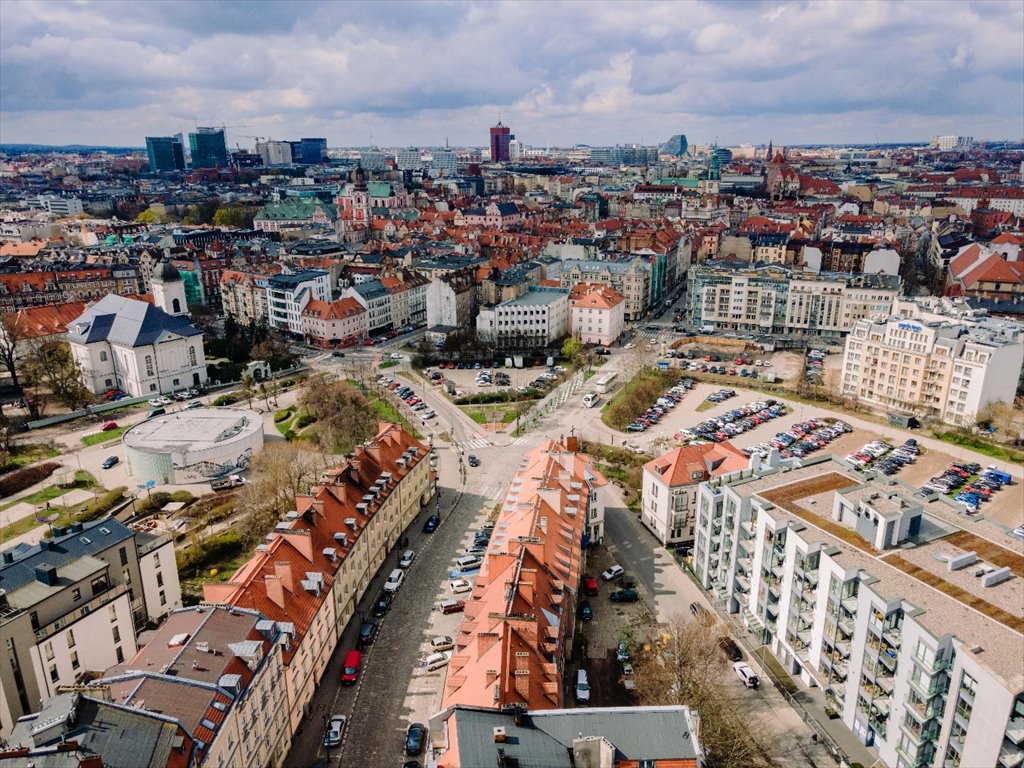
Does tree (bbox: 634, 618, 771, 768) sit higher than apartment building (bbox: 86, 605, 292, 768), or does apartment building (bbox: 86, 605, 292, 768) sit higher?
apartment building (bbox: 86, 605, 292, 768)

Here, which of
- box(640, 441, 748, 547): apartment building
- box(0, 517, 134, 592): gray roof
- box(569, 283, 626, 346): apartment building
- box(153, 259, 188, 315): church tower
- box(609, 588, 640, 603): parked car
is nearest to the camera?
box(0, 517, 134, 592): gray roof

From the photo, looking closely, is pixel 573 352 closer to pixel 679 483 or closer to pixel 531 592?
pixel 679 483

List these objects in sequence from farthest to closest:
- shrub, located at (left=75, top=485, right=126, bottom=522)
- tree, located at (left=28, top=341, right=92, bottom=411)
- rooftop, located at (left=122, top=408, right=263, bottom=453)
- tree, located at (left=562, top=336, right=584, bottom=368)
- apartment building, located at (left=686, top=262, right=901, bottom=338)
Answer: apartment building, located at (left=686, top=262, right=901, bottom=338)
tree, located at (left=562, top=336, right=584, bottom=368)
tree, located at (left=28, top=341, right=92, bottom=411)
rooftop, located at (left=122, top=408, right=263, bottom=453)
shrub, located at (left=75, top=485, right=126, bottom=522)

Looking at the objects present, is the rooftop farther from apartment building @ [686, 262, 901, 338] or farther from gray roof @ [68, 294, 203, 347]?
apartment building @ [686, 262, 901, 338]

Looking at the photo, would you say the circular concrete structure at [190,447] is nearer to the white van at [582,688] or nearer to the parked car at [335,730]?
the parked car at [335,730]

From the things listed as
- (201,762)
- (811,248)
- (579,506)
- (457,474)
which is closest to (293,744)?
(201,762)

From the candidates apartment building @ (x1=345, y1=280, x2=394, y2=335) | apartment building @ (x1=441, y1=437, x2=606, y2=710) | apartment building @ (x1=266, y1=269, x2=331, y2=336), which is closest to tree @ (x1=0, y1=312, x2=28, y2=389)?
apartment building @ (x1=266, y1=269, x2=331, y2=336)

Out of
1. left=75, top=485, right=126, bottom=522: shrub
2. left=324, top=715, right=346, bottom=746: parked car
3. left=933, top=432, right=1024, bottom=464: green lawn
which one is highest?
left=933, top=432, right=1024, bottom=464: green lawn
